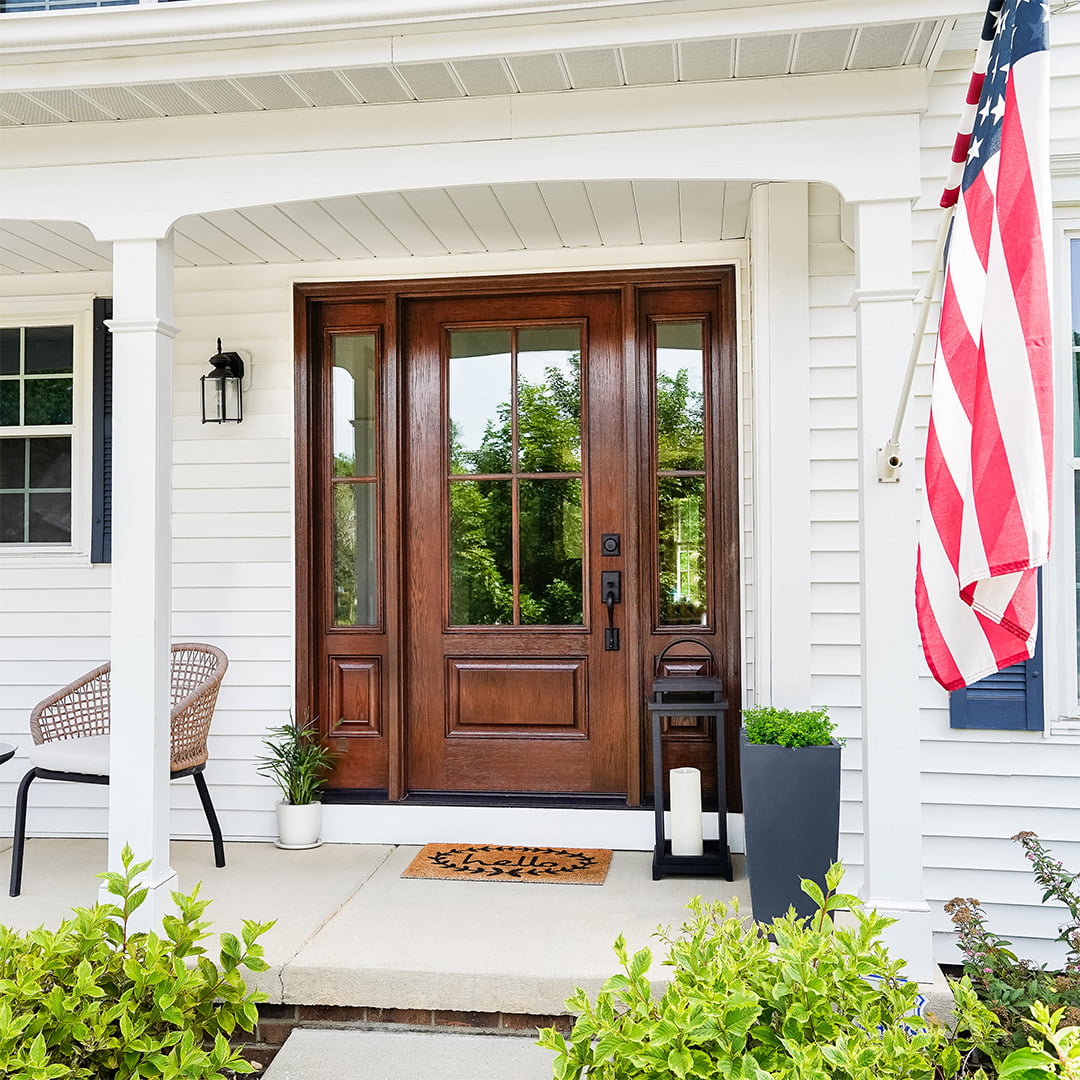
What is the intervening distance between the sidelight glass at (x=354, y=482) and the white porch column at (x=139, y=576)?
48.7 inches

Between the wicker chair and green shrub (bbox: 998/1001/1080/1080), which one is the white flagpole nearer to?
green shrub (bbox: 998/1001/1080/1080)

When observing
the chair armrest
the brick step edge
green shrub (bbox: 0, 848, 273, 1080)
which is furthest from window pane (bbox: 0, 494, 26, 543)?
the brick step edge

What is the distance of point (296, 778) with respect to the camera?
157 inches

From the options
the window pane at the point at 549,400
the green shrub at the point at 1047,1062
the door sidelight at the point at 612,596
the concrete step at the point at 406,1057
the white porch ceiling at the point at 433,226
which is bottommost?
the concrete step at the point at 406,1057

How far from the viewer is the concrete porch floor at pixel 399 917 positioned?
9.08ft

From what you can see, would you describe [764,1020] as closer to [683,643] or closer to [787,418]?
[787,418]

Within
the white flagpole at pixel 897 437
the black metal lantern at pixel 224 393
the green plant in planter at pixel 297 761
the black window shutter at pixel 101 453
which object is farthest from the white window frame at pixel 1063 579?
the black window shutter at pixel 101 453

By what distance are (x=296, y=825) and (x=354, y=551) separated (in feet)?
3.64

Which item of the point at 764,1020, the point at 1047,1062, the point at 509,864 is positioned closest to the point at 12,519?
the point at 509,864

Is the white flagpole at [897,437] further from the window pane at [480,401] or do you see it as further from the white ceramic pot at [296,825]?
the white ceramic pot at [296,825]

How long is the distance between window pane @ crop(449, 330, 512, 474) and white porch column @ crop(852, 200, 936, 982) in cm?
172

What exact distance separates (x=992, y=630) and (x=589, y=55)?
69.0 inches

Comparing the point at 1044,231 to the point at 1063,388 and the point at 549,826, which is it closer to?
the point at 1063,388

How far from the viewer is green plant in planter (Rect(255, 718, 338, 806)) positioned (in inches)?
157
